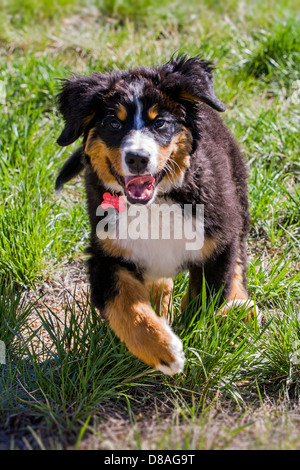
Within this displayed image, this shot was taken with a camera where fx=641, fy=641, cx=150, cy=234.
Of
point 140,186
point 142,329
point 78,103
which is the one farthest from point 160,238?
point 78,103

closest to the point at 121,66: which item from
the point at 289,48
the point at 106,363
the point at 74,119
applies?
the point at 289,48

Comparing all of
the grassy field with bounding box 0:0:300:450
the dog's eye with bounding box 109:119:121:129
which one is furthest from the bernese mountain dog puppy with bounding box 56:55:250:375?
the grassy field with bounding box 0:0:300:450

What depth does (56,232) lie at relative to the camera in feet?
12.5

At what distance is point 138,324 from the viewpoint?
8.80 feet

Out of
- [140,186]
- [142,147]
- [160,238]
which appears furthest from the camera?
[160,238]

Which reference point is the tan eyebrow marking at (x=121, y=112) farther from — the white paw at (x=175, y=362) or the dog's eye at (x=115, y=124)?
the white paw at (x=175, y=362)

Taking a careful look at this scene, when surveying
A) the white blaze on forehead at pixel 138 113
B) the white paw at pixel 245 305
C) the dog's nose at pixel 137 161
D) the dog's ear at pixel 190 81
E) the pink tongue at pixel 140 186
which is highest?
the dog's ear at pixel 190 81

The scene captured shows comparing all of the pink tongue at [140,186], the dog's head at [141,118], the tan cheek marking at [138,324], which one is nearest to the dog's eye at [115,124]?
the dog's head at [141,118]

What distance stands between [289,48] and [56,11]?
2.43 metres

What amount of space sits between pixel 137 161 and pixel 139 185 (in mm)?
183

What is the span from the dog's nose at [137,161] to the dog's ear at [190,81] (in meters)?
0.42

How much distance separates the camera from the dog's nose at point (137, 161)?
2693mm

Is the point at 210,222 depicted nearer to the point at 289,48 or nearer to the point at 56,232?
the point at 56,232

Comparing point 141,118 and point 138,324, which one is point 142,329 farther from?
point 141,118
